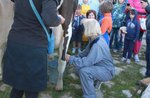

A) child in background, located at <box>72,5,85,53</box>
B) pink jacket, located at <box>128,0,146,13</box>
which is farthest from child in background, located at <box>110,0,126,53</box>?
child in background, located at <box>72,5,85,53</box>

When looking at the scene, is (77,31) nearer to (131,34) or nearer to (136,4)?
(131,34)

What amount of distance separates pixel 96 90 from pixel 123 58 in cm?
289

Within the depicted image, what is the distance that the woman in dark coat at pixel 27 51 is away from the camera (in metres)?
3.45

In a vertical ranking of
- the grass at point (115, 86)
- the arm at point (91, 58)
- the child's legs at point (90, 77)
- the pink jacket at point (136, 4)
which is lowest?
the grass at point (115, 86)

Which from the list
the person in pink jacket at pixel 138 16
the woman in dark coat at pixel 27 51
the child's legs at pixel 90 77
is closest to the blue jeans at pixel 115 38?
the person in pink jacket at pixel 138 16

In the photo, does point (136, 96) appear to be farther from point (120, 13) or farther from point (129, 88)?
point (120, 13)

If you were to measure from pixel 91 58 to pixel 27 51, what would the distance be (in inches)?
64.0

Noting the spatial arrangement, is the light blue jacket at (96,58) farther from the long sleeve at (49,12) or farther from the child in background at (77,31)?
the child in background at (77,31)

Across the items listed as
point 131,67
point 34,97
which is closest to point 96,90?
point 34,97

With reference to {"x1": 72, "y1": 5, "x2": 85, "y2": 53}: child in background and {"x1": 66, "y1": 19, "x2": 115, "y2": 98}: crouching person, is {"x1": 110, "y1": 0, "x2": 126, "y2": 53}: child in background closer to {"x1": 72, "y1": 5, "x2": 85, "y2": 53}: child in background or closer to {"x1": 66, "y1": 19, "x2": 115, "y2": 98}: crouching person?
{"x1": 72, "y1": 5, "x2": 85, "y2": 53}: child in background

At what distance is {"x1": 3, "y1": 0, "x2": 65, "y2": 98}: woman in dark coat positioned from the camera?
3449 millimetres

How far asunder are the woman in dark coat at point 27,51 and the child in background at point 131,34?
4488 mm

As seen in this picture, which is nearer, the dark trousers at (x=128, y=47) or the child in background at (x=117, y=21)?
the dark trousers at (x=128, y=47)

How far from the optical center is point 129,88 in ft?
19.9
